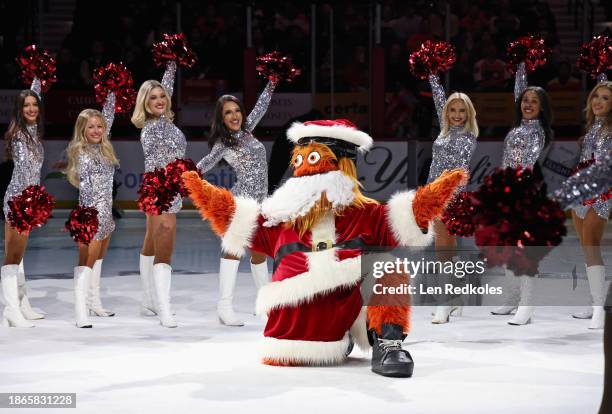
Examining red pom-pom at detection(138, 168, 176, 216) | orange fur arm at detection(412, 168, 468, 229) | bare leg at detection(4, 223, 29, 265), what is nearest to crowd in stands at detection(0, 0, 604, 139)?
bare leg at detection(4, 223, 29, 265)

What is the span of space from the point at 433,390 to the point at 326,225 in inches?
42.4

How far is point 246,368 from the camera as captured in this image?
5.35 m

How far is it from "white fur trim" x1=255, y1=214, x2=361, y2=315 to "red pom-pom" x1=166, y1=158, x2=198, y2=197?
83cm

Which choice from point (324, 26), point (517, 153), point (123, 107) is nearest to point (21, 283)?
point (123, 107)

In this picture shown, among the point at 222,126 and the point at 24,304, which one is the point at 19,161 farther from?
the point at 222,126

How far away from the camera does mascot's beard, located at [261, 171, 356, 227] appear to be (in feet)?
17.6

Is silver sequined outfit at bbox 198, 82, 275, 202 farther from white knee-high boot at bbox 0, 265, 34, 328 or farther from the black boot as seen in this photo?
the black boot

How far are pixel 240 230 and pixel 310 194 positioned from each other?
18.2 inches

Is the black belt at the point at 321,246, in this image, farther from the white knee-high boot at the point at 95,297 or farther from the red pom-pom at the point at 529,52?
the red pom-pom at the point at 529,52

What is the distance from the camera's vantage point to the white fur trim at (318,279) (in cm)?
530

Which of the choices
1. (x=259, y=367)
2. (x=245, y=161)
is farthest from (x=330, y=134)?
(x=245, y=161)

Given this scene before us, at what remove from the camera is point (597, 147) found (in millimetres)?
6812

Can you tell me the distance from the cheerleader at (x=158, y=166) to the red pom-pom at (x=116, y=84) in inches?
4.7

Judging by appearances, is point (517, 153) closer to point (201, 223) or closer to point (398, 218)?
point (398, 218)
